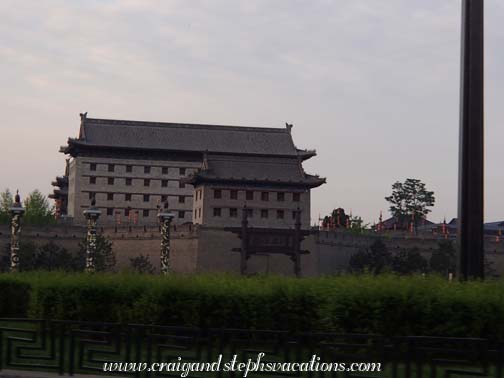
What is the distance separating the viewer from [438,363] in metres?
7.60

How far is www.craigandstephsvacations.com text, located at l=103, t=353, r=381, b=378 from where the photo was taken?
7863 millimetres

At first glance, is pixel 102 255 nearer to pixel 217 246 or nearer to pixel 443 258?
pixel 217 246

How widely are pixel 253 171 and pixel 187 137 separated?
1209 cm

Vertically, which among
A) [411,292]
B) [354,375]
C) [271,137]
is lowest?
[354,375]

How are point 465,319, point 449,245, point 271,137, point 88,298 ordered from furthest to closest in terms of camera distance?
1. point 271,137
2. point 449,245
3. point 88,298
4. point 465,319

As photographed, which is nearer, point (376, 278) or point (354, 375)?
point (354, 375)

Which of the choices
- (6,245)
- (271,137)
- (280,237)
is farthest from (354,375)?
(271,137)

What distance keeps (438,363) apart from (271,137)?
5940 cm

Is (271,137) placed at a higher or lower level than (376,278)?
higher

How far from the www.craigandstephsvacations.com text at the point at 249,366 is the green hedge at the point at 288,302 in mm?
1640

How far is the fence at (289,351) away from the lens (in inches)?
296

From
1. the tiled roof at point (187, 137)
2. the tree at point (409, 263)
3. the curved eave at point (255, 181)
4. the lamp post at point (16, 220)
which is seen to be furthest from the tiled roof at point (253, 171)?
the lamp post at point (16, 220)

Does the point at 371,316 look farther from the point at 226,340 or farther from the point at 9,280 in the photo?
the point at 9,280

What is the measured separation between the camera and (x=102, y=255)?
179ft
